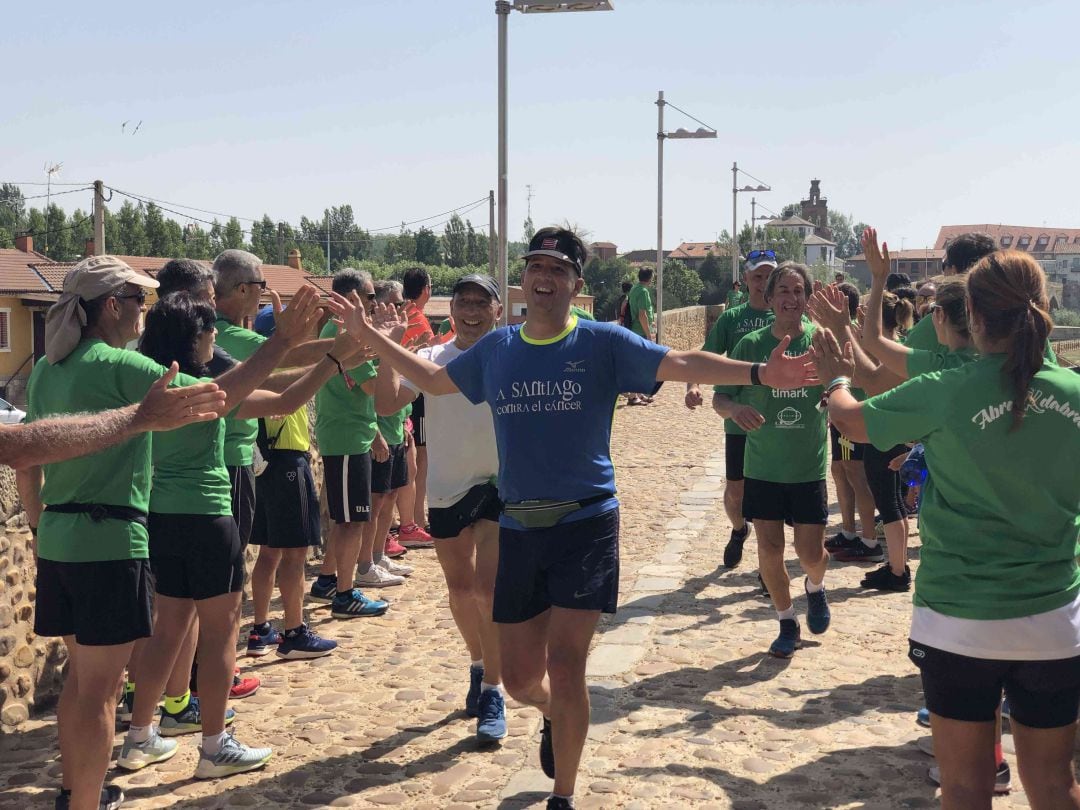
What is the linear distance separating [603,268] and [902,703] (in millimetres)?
86740

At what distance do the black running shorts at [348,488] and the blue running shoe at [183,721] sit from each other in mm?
2027

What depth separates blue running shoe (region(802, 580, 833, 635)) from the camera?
6.79 metres

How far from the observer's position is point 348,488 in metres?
7.45

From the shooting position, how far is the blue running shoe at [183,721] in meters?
5.50

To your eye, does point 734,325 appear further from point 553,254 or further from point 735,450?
point 553,254

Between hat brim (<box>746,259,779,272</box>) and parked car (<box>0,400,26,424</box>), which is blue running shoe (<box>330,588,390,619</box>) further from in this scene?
parked car (<box>0,400,26,424</box>)

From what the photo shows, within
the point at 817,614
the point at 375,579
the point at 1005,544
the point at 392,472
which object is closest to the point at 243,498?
the point at 375,579

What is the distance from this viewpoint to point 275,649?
6.90 meters

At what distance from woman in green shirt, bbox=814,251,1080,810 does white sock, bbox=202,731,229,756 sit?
3127 mm

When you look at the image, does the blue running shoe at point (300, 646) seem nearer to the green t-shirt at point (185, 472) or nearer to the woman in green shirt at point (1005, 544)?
the green t-shirt at point (185, 472)

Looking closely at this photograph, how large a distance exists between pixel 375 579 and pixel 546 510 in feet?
14.9

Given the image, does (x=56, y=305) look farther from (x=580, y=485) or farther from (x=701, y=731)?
(x=701, y=731)

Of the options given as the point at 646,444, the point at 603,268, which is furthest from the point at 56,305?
the point at 603,268

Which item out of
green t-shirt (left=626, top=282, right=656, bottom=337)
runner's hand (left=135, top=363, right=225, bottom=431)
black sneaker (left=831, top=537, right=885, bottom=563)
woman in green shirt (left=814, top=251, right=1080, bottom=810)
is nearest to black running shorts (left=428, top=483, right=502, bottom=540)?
runner's hand (left=135, top=363, right=225, bottom=431)
